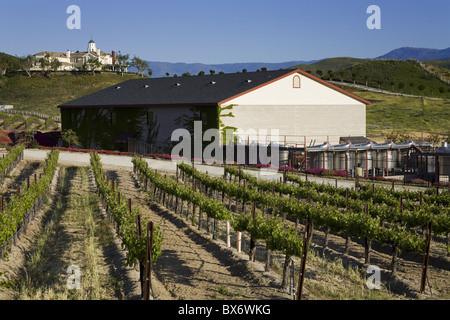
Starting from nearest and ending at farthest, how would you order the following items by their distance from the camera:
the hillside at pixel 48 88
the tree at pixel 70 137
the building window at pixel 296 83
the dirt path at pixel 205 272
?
the dirt path at pixel 205 272 → the building window at pixel 296 83 → the tree at pixel 70 137 → the hillside at pixel 48 88

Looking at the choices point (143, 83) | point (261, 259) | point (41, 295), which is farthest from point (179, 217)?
point (143, 83)

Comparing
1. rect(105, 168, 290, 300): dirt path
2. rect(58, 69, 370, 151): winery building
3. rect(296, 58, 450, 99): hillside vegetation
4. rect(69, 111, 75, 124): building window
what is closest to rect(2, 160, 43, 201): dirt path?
rect(58, 69, 370, 151): winery building

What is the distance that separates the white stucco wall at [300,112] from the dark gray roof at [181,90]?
1246mm

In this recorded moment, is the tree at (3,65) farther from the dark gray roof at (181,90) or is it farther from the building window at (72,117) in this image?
the dark gray roof at (181,90)

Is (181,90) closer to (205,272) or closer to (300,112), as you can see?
(300,112)

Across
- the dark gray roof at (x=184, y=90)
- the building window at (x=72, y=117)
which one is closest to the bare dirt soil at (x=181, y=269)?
the dark gray roof at (x=184, y=90)

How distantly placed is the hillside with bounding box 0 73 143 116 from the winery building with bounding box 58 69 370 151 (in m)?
49.3

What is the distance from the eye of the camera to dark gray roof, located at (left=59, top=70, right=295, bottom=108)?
161 feet

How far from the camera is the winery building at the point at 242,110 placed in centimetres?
4766

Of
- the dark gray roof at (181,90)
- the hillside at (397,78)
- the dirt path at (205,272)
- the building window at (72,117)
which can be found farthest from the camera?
the hillside at (397,78)

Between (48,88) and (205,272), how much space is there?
370 feet

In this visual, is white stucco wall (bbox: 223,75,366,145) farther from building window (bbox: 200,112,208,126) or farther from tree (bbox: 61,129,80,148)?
tree (bbox: 61,129,80,148)

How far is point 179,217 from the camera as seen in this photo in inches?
1014
